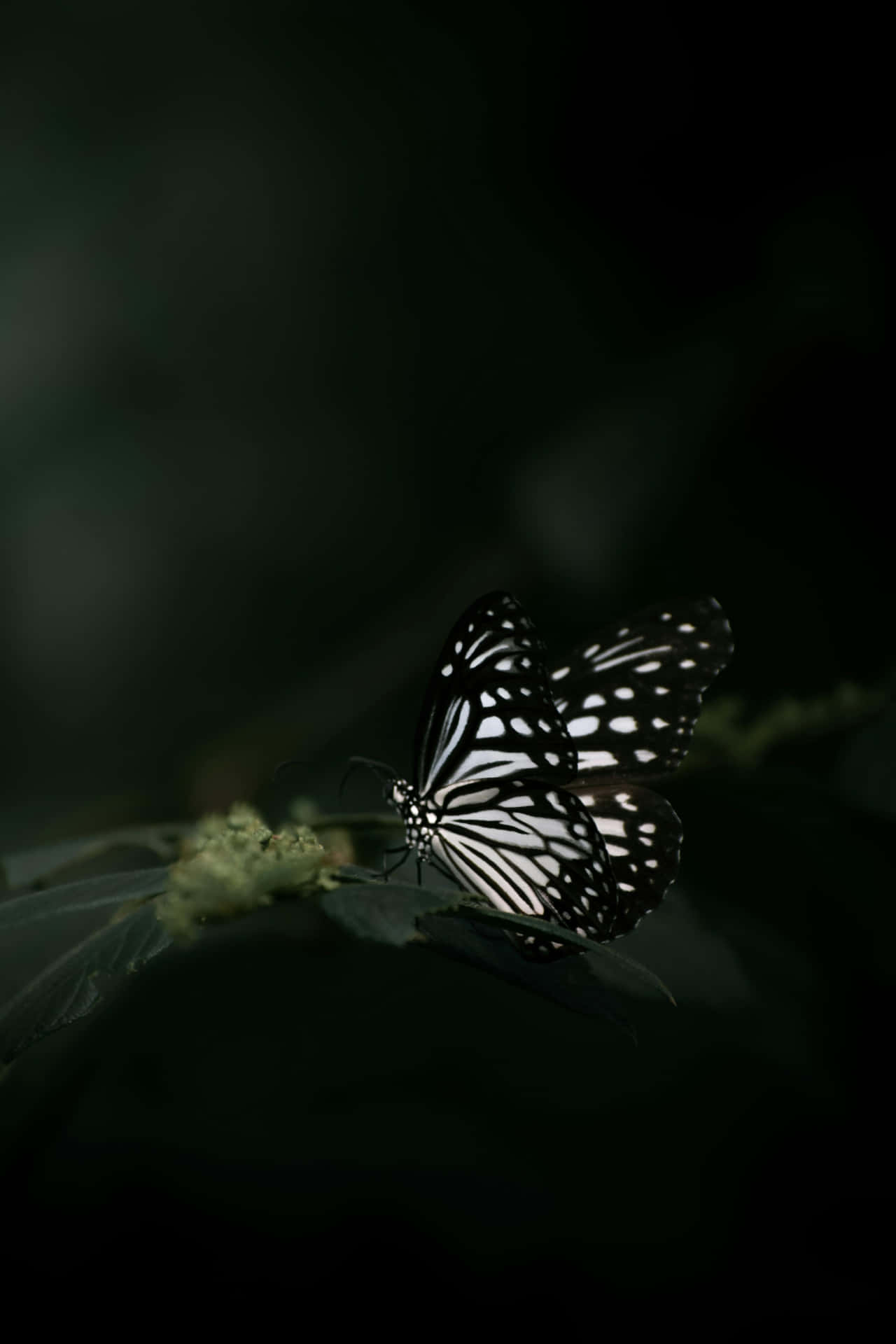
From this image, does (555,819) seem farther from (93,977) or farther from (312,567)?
(312,567)

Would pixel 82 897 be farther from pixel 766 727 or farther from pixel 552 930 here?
pixel 766 727

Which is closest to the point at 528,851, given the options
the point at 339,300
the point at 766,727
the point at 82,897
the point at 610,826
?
the point at 610,826

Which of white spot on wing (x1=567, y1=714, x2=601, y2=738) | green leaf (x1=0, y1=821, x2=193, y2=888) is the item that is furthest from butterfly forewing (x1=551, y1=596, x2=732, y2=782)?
green leaf (x1=0, y1=821, x2=193, y2=888)

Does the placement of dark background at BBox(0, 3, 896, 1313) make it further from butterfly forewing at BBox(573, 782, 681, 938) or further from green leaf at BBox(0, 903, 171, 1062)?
green leaf at BBox(0, 903, 171, 1062)

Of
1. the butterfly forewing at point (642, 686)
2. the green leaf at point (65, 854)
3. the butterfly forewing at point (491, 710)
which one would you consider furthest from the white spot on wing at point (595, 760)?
the green leaf at point (65, 854)

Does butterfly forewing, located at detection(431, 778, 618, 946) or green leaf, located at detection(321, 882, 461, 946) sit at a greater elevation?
butterfly forewing, located at detection(431, 778, 618, 946)

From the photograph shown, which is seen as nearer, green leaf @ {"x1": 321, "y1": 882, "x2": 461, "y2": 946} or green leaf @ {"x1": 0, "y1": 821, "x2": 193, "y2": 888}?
Result: green leaf @ {"x1": 321, "y1": 882, "x2": 461, "y2": 946}

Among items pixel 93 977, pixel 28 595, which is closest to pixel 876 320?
pixel 93 977
